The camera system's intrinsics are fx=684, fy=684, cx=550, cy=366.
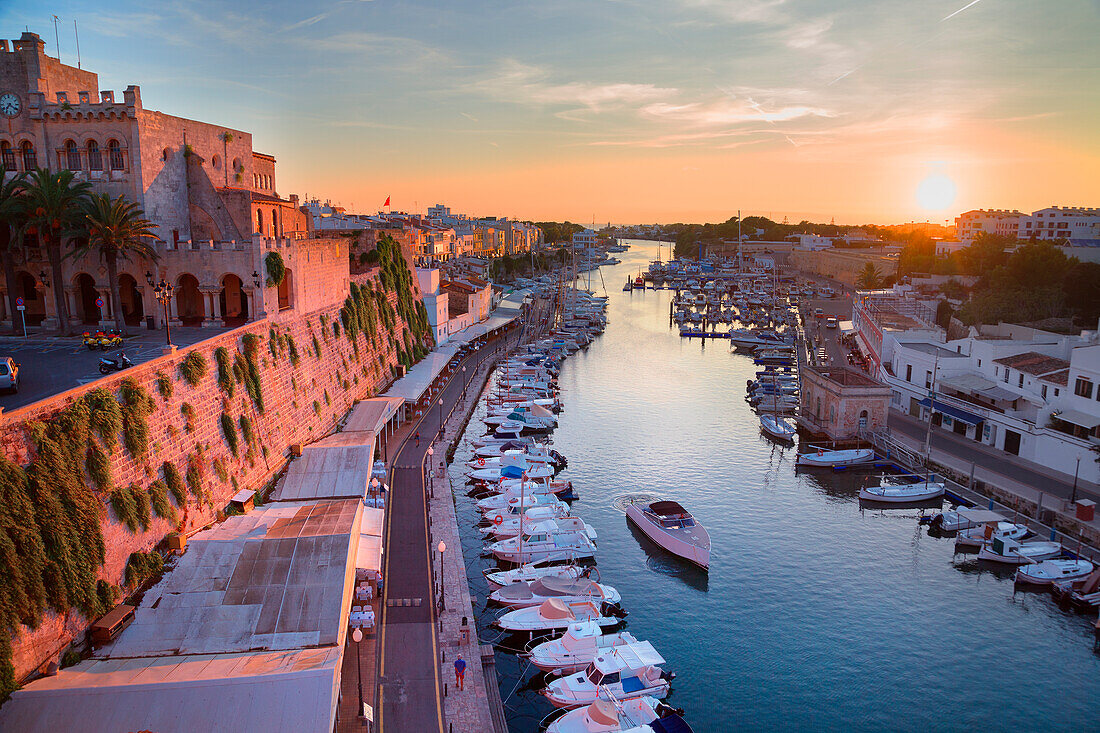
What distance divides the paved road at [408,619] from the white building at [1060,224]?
325ft

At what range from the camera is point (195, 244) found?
3181 cm

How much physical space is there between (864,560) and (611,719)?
1668 centimetres

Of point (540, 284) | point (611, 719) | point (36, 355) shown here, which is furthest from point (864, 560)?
point (540, 284)

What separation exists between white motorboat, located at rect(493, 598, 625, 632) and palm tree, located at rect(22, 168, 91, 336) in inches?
820

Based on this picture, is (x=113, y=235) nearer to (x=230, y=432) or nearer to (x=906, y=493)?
(x=230, y=432)

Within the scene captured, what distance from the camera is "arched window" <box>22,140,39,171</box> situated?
29438mm

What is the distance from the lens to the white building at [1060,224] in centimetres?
9650

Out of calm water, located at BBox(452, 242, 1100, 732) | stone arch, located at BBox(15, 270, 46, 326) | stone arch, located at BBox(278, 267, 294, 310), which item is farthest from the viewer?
stone arch, located at BBox(278, 267, 294, 310)

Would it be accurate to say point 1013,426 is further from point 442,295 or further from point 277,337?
point 442,295

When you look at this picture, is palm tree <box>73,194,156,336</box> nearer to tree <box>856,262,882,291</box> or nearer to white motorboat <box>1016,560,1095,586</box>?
white motorboat <box>1016,560,1095,586</box>

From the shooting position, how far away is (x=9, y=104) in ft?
95.7

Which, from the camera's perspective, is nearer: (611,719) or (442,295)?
(611,719)

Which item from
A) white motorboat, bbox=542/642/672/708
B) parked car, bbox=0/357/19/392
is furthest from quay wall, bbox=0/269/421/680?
white motorboat, bbox=542/642/672/708

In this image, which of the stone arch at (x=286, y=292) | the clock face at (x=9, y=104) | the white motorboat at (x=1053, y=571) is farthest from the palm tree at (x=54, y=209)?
the white motorboat at (x=1053, y=571)
